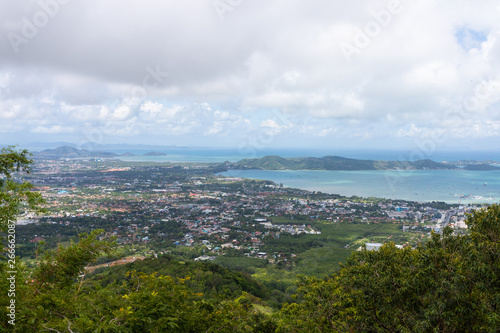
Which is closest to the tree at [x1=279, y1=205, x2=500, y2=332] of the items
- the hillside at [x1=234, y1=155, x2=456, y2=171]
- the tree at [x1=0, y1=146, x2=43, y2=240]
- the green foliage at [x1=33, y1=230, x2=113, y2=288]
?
the green foliage at [x1=33, y1=230, x2=113, y2=288]

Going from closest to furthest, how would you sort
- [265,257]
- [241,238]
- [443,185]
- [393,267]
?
[393,267] < [265,257] < [241,238] < [443,185]

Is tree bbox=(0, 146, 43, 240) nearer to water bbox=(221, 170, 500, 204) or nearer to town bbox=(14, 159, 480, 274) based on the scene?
town bbox=(14, 159, 480, 274)

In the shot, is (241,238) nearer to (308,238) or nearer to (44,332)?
(308,238)

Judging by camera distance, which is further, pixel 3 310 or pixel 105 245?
pixel 105 245

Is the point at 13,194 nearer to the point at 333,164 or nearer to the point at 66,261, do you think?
the point at 66,261

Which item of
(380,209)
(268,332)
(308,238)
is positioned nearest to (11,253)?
(268,332)

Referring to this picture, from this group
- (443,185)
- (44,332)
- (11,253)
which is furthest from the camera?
(443,185)

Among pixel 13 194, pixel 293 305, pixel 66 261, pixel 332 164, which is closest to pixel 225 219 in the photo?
pixel 293 305
